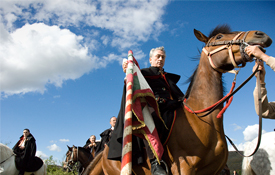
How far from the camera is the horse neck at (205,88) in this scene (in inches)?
133

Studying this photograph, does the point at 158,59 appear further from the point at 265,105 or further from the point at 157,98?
the point at 265,105

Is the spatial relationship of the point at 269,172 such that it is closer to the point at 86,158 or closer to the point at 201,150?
the point at 201,150

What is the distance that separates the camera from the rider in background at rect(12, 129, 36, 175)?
9.68 meters

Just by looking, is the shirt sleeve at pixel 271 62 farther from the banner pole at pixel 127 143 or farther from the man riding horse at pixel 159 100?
the banner pole at pixel 127 143

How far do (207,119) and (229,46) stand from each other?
1195 millimetres

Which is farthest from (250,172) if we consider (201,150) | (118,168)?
(118,168)

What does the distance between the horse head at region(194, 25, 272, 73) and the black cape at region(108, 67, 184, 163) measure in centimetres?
90

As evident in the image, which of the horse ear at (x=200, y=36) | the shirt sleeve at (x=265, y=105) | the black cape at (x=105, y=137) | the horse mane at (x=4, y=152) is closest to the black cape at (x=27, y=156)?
the horse mane at (x=4, y=152)

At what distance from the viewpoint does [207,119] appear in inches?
128

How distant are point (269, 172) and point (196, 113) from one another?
3083 mm

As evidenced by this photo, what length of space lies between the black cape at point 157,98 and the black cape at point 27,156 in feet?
26.0

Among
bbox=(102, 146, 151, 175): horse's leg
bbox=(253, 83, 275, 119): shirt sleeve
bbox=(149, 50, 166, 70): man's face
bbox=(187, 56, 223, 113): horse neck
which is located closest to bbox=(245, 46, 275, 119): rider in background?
bbox=(253, 83, 275, 119): shirt sleeve

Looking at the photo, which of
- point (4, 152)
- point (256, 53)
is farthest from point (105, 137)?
point (256, 53)

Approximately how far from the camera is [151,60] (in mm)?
4371
